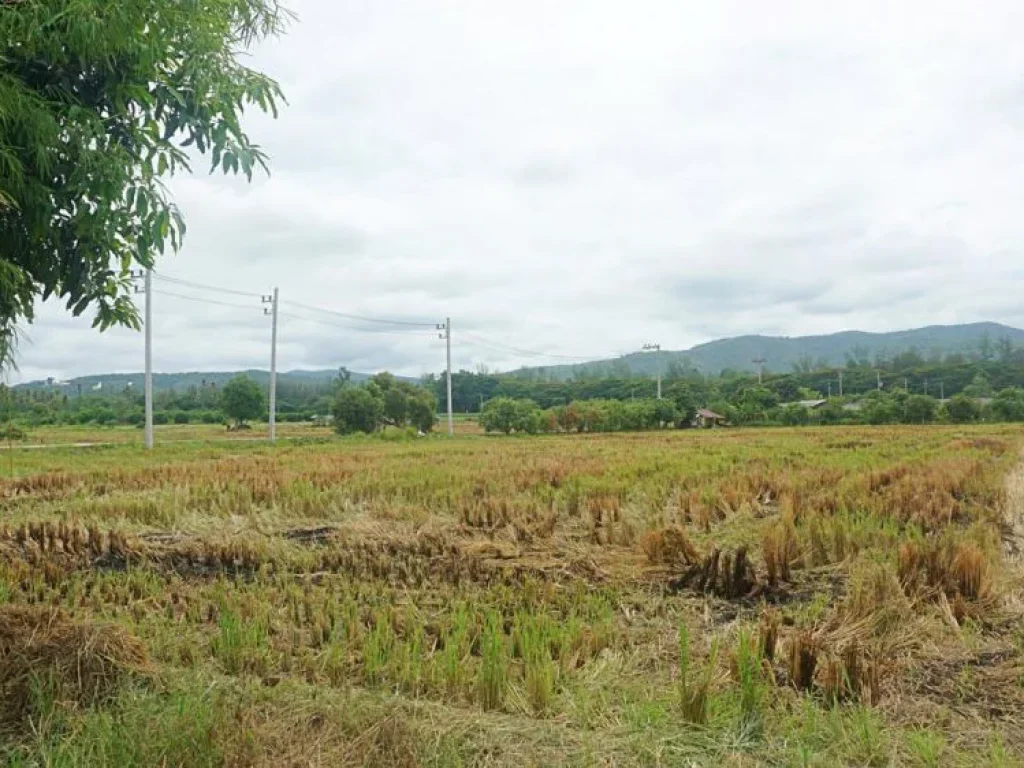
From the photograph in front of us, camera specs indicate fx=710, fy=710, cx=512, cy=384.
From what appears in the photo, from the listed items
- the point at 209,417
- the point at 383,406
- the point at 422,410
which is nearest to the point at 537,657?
the point at 383,406

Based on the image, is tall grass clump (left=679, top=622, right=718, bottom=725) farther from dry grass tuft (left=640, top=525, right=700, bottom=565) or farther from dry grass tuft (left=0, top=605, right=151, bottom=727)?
dry grass tuft (left=640, top=525, right=700, bottom=565)

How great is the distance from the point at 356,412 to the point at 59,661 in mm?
46669

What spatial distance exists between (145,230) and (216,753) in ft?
6.51

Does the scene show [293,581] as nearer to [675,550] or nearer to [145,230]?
[675,550]

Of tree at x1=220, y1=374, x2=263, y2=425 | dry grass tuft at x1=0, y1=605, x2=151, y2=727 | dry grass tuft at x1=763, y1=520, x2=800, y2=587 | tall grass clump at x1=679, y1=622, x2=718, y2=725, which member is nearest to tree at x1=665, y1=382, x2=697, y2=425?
tree at x1=220, y1=374, x2=263, y2=425

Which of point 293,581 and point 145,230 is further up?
point 145,230

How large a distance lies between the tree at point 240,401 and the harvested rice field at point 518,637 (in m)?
60.2

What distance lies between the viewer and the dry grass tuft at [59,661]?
10.4 feet

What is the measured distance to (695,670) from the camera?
3.87 meters

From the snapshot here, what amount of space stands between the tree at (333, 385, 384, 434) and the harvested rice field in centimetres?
3988

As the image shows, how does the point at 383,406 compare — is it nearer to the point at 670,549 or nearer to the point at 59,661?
the point at 670,549

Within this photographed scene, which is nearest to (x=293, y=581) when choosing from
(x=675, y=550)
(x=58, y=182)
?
(x=675, y=550)

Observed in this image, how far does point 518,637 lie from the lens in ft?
14.0

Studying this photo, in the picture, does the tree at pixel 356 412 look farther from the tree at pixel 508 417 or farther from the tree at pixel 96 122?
the tree at pixel 96 122
